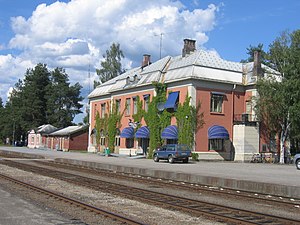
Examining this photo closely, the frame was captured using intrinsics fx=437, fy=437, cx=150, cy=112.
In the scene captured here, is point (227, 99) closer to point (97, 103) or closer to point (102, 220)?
point (97, 103)

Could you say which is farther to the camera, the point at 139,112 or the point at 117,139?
the point at 117,139

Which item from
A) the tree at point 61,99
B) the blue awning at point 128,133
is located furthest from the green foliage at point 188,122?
the tree at point 61,99

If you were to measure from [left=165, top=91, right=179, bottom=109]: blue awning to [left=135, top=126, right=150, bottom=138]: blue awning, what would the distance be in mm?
3921

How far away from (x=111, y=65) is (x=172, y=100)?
36185mm

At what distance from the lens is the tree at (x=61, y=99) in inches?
3930

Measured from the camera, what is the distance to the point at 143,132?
1800 inches

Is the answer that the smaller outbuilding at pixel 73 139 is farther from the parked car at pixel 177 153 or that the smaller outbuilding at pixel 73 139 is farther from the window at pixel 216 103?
the parked car at pixel 177 153

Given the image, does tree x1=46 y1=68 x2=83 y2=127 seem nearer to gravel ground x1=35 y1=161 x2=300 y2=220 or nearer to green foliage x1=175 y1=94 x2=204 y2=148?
green foliage x1=175 y1=94 x2=204 y2=148

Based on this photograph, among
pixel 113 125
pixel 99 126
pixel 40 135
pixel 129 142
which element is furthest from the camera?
pixel 40 135

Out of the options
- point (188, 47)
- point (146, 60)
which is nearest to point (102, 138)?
point (146, 60)

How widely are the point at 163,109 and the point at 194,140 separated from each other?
16.8ft

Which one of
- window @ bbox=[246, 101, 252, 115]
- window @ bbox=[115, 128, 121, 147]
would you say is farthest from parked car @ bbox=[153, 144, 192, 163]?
window @ bbox=[115, 128, 121, 147]

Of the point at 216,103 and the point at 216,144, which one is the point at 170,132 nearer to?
the point at 216,144

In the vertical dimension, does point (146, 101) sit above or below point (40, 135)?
above
